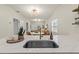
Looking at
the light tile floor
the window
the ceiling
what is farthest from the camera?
the window

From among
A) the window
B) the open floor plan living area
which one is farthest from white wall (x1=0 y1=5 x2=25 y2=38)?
the window

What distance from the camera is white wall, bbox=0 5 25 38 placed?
1.32m

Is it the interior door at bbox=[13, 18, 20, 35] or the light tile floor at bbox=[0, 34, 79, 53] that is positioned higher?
the interior door at bbox=[13, 18, 20, 35]

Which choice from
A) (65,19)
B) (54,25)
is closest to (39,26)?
(54,25)

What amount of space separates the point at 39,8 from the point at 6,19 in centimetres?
43

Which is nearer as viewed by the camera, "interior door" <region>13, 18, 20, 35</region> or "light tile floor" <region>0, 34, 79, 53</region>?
"light tile floor" <region>0, 34, 79, 53</region>

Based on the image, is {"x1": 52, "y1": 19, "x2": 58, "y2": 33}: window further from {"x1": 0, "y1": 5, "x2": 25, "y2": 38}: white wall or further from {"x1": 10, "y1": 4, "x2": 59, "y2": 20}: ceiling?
{"x1": 0, "y1": 5, "x2": 25, "y2": 38}: white wall

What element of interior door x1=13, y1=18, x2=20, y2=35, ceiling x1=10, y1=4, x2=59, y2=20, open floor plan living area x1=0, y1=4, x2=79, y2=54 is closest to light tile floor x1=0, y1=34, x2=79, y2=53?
open floor plan living area x1=0, y1=4, x2=79, y2=54

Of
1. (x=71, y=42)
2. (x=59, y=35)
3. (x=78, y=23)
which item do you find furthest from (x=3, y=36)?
(x=78, y=23)

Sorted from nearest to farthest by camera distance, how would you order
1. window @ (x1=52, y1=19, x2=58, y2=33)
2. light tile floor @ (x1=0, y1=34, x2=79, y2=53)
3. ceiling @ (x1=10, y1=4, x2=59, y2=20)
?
light tile floor @ (x1=0, y1=34, x2=79, y2=53) → ceiling @ (x1=10, y1=4, x2=59, y2=20) → window @ (x1=52, y1=19, x2=58, y2=33)

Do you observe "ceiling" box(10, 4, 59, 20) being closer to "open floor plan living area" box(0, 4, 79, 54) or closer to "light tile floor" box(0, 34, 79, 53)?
"open floor plan living area" box(0, 4, 79, 54)

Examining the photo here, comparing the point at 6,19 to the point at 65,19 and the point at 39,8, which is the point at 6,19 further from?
the point at 65,19
